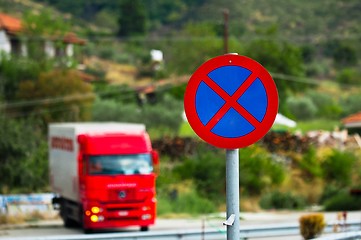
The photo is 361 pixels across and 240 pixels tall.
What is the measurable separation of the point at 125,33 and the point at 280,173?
86467mm

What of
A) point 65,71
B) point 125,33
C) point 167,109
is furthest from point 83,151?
point 125,33

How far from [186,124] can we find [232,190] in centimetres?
6694

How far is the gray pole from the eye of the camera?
754 centimetres

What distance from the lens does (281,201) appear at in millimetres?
43094

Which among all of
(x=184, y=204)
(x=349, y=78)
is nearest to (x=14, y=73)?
(x=184, y=204)

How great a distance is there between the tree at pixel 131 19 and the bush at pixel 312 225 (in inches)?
4274

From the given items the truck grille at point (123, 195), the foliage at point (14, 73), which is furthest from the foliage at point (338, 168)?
the truck grille at point (123, 195)

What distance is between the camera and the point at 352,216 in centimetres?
3466

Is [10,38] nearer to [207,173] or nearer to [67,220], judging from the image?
[207,173]

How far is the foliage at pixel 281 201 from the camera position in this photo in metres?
42.8

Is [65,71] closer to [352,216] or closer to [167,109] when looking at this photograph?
[167,109]

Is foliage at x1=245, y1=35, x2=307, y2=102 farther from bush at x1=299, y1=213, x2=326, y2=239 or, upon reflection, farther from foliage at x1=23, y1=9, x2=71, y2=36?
bush at x1=299, y1=213, x2=326, y2=239

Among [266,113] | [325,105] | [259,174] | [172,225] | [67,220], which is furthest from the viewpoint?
[325,105]

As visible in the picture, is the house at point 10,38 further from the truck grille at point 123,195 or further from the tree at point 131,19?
the tree at point 131,19
